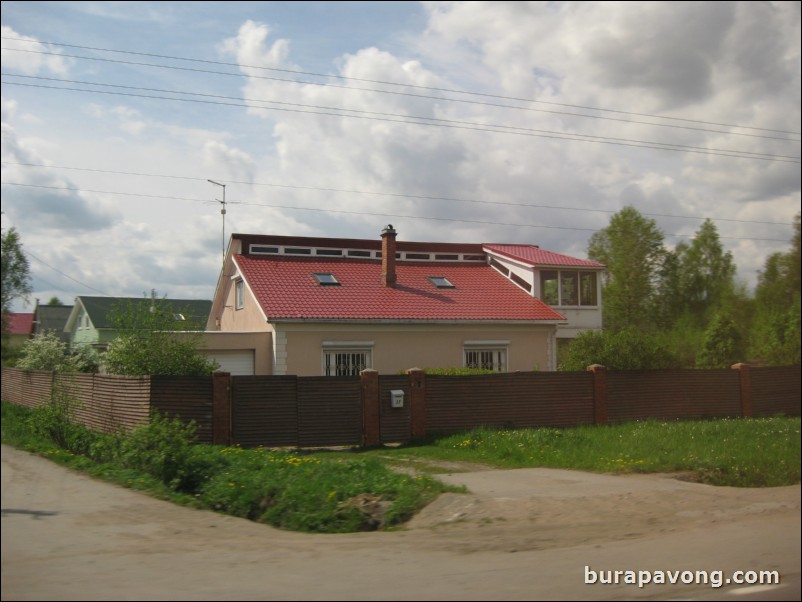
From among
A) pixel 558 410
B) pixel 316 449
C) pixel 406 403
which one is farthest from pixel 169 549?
pixel 558 410

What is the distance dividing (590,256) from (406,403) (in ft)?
66.5

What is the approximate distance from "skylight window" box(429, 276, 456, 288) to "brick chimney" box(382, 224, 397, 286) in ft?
6.28

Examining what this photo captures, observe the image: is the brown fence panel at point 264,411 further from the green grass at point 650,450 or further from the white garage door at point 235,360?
the white garage door at point 235,360

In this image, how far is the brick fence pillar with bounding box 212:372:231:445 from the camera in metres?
16.8

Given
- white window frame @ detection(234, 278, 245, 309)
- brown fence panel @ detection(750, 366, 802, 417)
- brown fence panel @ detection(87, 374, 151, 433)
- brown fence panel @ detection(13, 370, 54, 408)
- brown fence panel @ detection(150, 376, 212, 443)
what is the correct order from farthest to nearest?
white window frame @ detection(234, 278, 245, 309) → brown fence panel @ detection(150, 376, 212, 443) → brown fence panel @ detection(87, 374, 151, 433) → brown fence panel @ detection(750, 366, 802, 417) → brown fence panel @ detection(13, 370, 54, 408)

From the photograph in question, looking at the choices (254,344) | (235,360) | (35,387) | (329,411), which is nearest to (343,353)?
(254,344)

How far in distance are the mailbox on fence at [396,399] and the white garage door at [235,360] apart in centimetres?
678

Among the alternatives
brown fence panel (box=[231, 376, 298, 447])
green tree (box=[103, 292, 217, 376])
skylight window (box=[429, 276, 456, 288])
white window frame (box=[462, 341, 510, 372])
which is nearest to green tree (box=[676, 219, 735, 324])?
white window frame (box=[462, 341, 510, 372])

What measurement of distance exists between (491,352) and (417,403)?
812 centimetres

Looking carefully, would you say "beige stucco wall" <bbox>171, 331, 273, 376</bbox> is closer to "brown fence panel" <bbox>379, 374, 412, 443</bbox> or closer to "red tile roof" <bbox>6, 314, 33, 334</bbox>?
"brown fence panel" <bbox>379, 374, 412, 443</bbox>

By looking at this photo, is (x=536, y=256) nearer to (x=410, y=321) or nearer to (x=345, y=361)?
(x=410, y=321)

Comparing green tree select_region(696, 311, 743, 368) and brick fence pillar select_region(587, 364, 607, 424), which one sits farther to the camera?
brick fence pillar select_region(587, 364, 607, 424)

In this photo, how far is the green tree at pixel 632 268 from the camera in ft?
89.9

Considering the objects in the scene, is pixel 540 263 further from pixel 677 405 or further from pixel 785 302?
pixel 785 302
